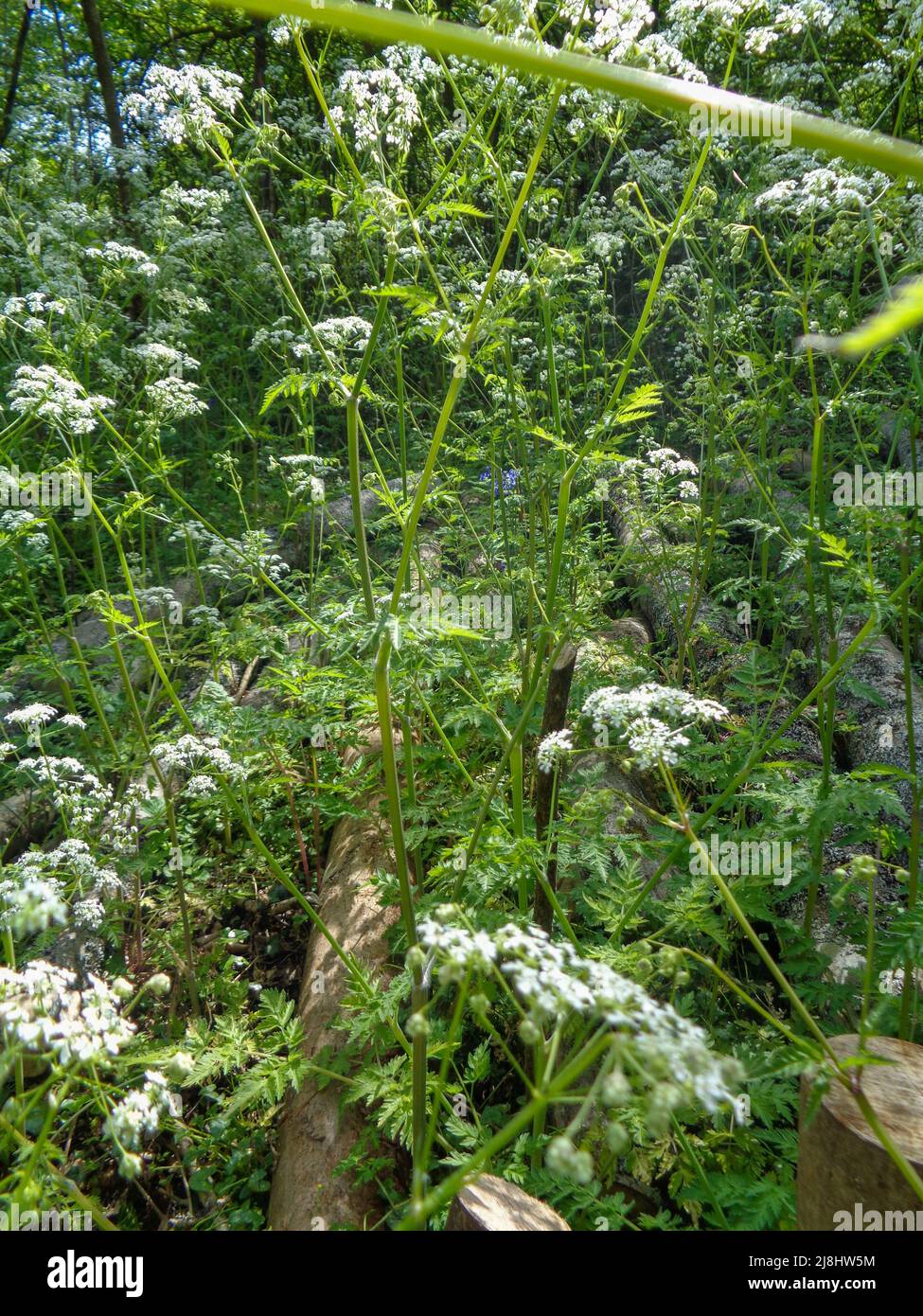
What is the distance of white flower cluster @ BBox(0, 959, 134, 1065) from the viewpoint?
4.73 feet

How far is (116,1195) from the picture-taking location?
317 cm

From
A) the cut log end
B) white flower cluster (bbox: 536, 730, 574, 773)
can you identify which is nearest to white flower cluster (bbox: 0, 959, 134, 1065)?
the cut log end

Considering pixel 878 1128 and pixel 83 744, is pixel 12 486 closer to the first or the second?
pixel 83 744

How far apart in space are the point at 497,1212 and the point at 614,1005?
96cm

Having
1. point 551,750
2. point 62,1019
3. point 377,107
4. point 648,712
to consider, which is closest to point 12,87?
point 377,107

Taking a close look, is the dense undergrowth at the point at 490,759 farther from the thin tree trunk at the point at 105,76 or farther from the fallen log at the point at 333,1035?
the thin tree trunk at the point at 105,76

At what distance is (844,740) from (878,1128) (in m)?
3.01

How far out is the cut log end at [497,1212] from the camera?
1790mm

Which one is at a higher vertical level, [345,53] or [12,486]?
[345,53]

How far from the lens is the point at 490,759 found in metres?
4.39

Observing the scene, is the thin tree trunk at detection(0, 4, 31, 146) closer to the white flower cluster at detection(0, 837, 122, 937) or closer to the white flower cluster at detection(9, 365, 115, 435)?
the white flower cluster at detection(9, 365, 115, 435)

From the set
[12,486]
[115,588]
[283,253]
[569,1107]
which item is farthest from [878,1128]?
[283,253]

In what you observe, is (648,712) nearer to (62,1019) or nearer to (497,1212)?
(497,1212)

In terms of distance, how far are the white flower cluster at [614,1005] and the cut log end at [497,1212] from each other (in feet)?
2.38
